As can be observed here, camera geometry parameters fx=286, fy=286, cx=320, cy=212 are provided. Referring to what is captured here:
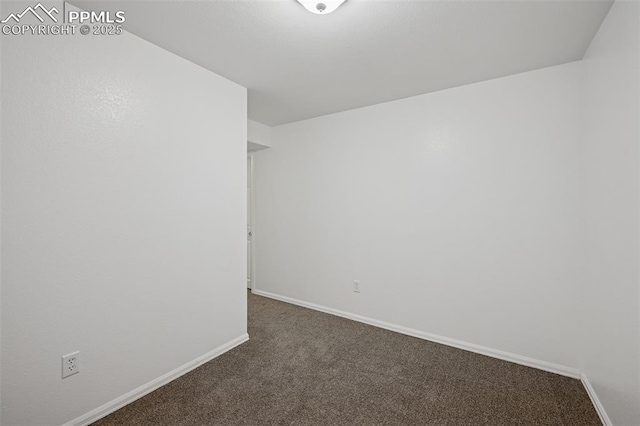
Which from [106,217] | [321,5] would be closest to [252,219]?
[106,217]

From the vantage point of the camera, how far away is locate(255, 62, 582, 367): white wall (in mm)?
2348

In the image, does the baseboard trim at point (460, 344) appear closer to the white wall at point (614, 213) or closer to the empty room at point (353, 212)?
the empty room at point (353, 212)

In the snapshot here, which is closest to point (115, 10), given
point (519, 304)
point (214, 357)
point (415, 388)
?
point (214, 357)

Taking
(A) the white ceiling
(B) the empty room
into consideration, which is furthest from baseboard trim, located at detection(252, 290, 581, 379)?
(A) the white ceiling

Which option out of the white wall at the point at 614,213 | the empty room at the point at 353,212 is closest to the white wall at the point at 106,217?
the empty room at the point at 353,212

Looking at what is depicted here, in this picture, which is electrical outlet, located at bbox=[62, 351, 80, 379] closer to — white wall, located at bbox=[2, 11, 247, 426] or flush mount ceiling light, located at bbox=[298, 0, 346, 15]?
white wall, located at bbox=[2, 11, 247, 426]

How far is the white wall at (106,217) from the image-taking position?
1519 mm

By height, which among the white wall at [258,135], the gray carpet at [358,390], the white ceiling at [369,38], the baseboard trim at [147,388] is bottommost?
the gray carpet at [358,390]

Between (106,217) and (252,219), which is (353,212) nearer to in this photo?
(252,219)

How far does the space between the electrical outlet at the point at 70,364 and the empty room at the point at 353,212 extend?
0.09 feet

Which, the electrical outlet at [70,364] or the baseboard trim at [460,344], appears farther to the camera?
the baseboard trim at [460,344]

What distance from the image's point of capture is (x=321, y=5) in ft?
5.28

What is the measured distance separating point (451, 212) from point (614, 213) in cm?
123

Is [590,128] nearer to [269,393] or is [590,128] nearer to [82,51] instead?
[269,393]
